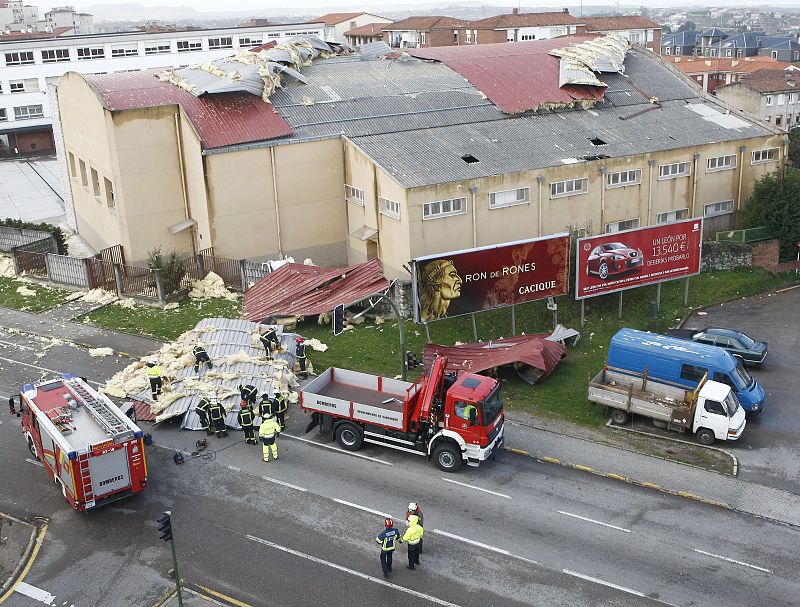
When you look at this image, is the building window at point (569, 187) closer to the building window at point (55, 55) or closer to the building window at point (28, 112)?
the building window at point (28, 112)

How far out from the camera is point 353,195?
3997cm

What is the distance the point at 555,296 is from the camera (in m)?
32.9

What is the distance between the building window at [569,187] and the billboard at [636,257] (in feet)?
21.8

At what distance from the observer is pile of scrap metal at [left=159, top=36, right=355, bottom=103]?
40.3 meters

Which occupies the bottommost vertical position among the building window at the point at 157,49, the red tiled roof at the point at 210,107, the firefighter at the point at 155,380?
the firefighter at the point at 155,380

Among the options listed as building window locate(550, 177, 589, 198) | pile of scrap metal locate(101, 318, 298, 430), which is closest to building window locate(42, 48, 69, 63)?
building window locate(550, 177, 589, 198)

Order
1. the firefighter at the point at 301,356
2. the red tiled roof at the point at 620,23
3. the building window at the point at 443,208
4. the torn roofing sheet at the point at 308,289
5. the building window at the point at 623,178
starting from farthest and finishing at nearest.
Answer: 1. the red tiled roof at the point at 620,23
2. the building window at the point at 623,178
3. the building window at the point at 443,208
4. the torn roofing sheet at the point at 308,289
5. the firefighter at the point at 301,356

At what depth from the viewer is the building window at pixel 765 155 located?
142ft

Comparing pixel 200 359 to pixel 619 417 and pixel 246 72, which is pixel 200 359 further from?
pixel 246 72

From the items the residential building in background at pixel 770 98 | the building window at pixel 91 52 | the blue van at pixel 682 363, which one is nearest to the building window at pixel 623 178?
the blue van at pixel 682 363

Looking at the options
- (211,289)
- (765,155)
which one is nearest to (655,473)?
(211,289)

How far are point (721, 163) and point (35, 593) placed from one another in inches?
1446

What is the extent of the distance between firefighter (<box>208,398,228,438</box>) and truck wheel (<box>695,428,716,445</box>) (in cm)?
1412

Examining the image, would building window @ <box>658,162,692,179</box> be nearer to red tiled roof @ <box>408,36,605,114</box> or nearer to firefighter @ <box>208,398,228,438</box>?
red tiled roof @ <box>408,36,605,114</box>
